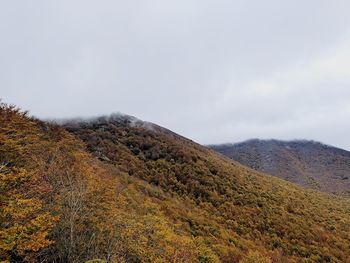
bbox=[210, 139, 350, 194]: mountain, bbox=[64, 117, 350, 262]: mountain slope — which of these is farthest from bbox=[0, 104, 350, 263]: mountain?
bbox=[210, 139, 350, 194]: mountain

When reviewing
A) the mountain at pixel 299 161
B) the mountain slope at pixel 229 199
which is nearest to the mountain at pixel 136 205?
the mountain slope at pixel 229 199

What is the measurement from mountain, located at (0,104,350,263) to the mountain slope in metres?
0.13

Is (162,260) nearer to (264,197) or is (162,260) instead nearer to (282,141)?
(264,197)

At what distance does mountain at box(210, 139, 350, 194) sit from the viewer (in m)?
95.3

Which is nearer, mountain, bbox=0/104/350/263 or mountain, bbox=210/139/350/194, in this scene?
mountain, bbox=0/104/350/263

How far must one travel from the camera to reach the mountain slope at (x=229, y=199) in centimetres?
2955

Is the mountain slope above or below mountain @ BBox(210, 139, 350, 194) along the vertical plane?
below

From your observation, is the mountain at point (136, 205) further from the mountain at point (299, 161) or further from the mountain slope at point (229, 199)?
the mountain at point (299, 161)

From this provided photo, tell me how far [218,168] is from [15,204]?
35161mm

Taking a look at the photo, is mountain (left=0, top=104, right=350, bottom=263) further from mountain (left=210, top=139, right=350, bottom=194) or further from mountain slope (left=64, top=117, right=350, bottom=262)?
mountain (left=210, top=139, right=350, bottom=194)

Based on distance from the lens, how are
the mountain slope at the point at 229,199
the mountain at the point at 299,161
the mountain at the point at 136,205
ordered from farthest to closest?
1. the mountain at the point at 299,161
2. the mountain slope at the point at 229,199
3. the mountain at the point at 136,205

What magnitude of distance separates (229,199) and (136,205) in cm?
1830

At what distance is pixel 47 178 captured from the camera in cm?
1588

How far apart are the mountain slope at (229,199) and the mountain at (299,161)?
4909 centimetres
